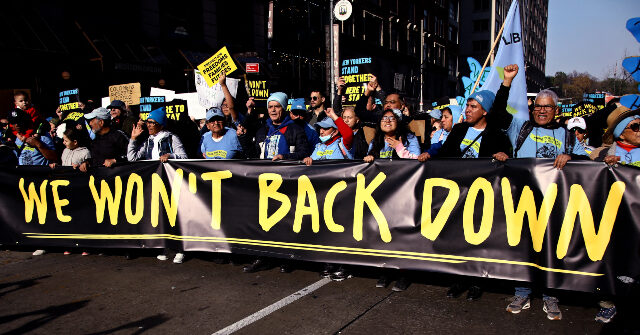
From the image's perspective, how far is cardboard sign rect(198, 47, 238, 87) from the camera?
8.10 metres

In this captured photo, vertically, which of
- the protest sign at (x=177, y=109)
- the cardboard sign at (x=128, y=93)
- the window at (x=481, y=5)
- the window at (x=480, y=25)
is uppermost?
the window at (x=481, y=5)

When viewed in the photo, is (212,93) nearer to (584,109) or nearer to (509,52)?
(509,52)

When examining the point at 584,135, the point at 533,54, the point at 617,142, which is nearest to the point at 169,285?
the point at 617,142

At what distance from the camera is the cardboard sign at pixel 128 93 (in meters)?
9.79

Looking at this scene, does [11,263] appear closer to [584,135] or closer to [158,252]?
[158,252]

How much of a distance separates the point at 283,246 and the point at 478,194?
203 centimetres

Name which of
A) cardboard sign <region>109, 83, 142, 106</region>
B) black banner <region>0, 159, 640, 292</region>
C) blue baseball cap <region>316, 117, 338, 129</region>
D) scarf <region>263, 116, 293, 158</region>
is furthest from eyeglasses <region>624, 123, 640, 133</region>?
cardboard sign <region>109, 83, 142, 106</region>

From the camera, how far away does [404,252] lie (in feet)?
14.8

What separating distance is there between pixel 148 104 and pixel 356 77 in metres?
4.31

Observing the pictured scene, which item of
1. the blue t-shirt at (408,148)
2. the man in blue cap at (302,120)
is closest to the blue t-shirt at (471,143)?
the blue t-shirt at (408,148)

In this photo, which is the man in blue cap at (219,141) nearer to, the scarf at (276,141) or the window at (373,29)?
the scarf at (276,141)

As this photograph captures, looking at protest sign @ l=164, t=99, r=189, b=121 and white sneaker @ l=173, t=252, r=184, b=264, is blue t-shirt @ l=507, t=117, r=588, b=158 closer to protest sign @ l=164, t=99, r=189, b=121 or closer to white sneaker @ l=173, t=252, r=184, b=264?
white sneaker @ l=173, t=252, r=184, b=264

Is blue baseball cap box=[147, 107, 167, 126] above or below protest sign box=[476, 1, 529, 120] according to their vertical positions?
below

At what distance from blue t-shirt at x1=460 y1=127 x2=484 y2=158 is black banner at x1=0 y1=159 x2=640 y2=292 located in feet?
1.62
